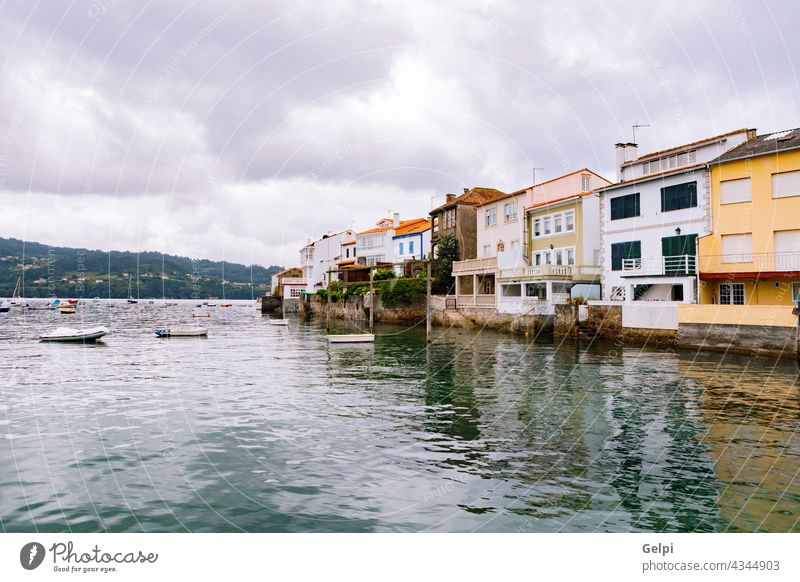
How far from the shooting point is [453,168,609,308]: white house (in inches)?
2188

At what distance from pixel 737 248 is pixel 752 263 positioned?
164 cm

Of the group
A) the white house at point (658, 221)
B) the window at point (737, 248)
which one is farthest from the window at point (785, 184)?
the white house at point (658, 221)

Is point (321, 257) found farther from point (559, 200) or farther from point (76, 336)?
point (76, 336)

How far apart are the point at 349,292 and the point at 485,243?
84.8 ft

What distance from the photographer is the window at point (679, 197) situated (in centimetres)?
4028

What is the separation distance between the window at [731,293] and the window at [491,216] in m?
30.2

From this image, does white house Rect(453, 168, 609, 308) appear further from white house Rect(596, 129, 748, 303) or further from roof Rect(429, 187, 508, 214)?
white house Rect(596, 129, 748, 303)

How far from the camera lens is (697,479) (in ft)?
36.9

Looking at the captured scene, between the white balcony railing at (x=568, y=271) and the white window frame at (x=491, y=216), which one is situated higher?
the white window frame at (x=491, y=216)

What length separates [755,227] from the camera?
36.3 meters
